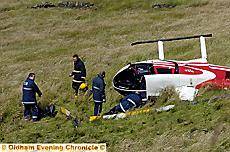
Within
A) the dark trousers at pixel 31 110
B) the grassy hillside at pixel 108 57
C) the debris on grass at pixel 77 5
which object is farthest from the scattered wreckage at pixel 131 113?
the debris on grass at pixel 77 5

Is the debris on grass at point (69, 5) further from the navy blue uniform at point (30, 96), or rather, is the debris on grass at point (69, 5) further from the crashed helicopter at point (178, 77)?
the navy blue uniform at point (30, 96)

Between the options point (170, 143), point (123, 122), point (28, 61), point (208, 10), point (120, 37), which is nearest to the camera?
point (170, 143)

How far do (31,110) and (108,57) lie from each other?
1048 cm

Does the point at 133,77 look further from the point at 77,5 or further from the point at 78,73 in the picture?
the point at 77,5

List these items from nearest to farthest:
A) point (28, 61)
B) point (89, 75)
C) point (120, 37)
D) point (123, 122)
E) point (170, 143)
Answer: point (170, 143) → point (123, 122) → point (89, 75) → point (28, 61) → point (120, 37)

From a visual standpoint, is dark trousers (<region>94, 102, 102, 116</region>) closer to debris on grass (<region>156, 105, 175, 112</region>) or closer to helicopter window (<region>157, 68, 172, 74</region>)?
debris on grass (<region>156, 105, 175, 112</region>)

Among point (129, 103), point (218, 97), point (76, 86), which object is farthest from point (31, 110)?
point (218, 97)

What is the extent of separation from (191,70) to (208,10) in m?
27.2

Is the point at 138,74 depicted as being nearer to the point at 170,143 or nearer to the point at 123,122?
the point at 123,122

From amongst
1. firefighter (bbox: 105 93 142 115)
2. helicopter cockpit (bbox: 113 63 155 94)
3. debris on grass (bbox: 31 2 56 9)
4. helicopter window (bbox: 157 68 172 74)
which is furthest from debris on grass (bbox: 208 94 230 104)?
debris on grass (bbox: 31 2 56 9)

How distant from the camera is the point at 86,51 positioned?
102ft

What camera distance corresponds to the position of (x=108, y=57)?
1095 inches

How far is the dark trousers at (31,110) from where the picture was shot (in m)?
17.7

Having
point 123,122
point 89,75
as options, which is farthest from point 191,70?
point 89,75
